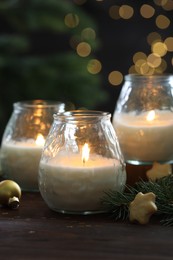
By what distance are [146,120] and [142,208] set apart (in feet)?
0.96

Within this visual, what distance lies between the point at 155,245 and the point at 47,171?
0.23 m

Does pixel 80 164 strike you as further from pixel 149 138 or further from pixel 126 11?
pixel 126 11

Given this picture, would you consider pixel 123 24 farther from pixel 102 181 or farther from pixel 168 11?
pixel 102 181

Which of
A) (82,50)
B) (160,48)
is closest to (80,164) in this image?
(82,50)

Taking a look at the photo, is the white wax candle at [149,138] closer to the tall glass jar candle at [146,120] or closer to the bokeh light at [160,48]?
the tall glass jar candle at [146,120]

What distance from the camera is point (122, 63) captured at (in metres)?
3.21

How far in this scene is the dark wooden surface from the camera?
2.32 feet

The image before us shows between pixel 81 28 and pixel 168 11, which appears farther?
pixel 168 11

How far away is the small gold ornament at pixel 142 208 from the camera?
826 millimetres

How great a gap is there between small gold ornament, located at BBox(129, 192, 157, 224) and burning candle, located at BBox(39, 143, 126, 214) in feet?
0.22

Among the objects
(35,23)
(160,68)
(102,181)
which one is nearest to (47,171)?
(102,181)

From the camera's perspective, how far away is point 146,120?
1098mm

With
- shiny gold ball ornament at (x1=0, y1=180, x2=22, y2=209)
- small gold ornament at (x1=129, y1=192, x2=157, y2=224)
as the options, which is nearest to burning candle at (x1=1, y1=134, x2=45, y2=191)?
shiny gold ball ornament at (x1=0, y1=180, x2=22, y2=209)

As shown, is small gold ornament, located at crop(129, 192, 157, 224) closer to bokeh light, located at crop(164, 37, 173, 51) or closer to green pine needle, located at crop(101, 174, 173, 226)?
green pine needle, located at crop(101, 174, 173, 226)
